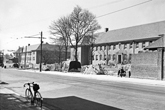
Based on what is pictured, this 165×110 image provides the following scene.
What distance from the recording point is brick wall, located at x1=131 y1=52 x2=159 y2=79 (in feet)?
80.2

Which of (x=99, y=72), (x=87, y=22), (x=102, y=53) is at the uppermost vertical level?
(x=87, y=22)

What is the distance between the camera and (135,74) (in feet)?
89.5

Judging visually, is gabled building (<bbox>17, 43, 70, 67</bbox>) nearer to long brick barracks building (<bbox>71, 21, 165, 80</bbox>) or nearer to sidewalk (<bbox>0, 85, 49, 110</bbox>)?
long brick barracks building (<bbox>71, 21, 165, 80</bbox>)

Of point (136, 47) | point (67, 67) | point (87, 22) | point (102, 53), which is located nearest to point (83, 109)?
point (67, 67)

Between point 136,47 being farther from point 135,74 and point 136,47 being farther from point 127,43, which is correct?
point 135,74

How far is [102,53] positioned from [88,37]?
14.9 m

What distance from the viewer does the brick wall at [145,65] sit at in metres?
24.5

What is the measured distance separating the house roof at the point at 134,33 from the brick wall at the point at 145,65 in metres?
23.8

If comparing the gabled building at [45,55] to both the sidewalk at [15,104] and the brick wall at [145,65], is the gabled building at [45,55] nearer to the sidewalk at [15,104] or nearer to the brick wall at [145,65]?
the brick wall at [145,65]

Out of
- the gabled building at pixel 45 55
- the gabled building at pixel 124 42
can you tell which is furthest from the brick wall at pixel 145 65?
the gabled building at pixel 45 55

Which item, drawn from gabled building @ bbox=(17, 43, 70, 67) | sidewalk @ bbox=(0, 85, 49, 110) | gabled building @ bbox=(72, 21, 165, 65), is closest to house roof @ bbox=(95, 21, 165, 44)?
gabled building @ bbox=(72, 21, 165, 65)

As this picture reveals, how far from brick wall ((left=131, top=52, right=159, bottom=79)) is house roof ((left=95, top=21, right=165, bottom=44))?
78.0 feet

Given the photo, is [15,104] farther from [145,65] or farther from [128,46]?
[128,46]

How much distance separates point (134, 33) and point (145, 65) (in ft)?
103
